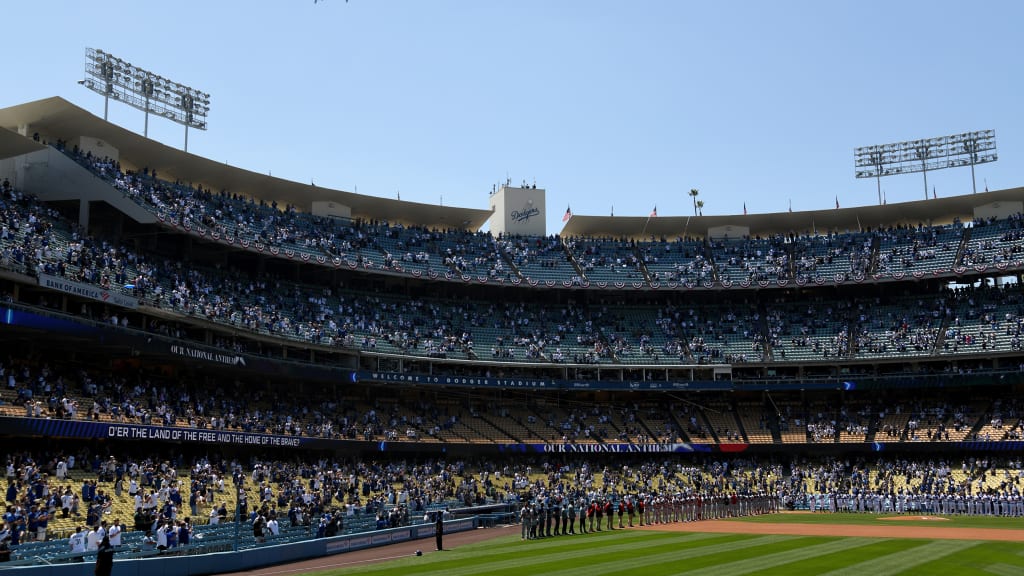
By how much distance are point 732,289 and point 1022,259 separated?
1950cm

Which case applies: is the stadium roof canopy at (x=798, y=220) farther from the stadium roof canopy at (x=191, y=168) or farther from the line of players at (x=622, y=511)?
the line of players at (x=622, y=511)

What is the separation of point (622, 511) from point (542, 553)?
11437 millimetres

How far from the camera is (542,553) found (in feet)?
96.0

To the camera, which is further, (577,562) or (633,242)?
(633,242)

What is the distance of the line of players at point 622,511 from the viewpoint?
36.5 metres

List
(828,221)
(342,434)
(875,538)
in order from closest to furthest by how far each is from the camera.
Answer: (875,538) < (342,434) < (828,221)

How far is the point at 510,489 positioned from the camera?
53.8 metres

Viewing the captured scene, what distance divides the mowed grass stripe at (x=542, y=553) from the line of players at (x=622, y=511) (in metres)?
1.49

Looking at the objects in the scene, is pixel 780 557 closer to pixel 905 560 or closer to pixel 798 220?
pixel 905 560

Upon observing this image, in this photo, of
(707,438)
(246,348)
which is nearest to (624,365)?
(707,438)

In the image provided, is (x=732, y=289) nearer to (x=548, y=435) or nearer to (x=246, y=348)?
(x=548, y=435)

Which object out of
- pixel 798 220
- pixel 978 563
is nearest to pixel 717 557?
pixel 978 563

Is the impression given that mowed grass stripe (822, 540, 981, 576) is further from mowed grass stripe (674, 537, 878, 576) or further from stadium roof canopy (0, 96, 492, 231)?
stadium roof canopy (0, 96, 492, 231)

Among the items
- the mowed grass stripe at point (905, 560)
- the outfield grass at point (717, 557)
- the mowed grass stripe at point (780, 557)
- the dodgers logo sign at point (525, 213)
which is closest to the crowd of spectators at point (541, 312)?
the dodgers logo sign at point (525, 213)
